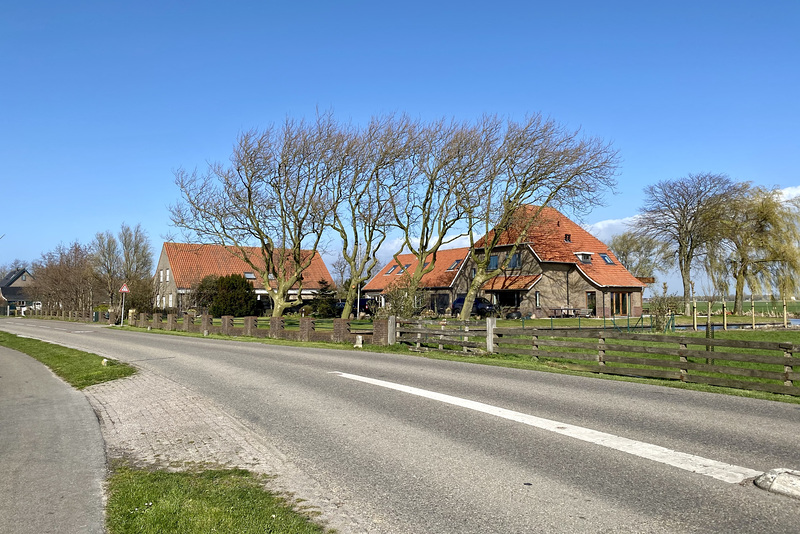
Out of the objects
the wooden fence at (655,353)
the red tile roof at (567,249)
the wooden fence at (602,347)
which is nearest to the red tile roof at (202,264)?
the red tile roof at (567,249)

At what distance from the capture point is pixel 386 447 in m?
7.25

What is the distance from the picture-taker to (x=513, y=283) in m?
52.3

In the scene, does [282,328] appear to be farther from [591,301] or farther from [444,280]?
[591,301]

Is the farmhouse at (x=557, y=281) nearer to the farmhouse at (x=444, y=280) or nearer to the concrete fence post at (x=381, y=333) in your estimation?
the farmhouse at (x=444, y=280)

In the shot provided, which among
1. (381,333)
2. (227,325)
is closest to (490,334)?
(381,333)

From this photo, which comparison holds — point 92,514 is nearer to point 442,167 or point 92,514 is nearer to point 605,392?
point 605,392

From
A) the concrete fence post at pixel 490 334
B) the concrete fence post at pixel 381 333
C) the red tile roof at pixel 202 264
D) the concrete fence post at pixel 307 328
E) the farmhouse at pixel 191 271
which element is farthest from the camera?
the red tile roof at pixel 202 264

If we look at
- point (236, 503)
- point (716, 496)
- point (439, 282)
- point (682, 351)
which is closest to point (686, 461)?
point (716, 496)

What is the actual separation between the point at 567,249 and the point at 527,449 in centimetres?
4853

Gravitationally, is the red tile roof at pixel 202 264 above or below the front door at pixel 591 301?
above

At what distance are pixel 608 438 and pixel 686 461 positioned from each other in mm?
1141

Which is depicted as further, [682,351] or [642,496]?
[682,351]

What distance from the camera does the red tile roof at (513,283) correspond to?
50791 mm

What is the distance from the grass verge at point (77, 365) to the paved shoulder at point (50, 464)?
5.35 feet
